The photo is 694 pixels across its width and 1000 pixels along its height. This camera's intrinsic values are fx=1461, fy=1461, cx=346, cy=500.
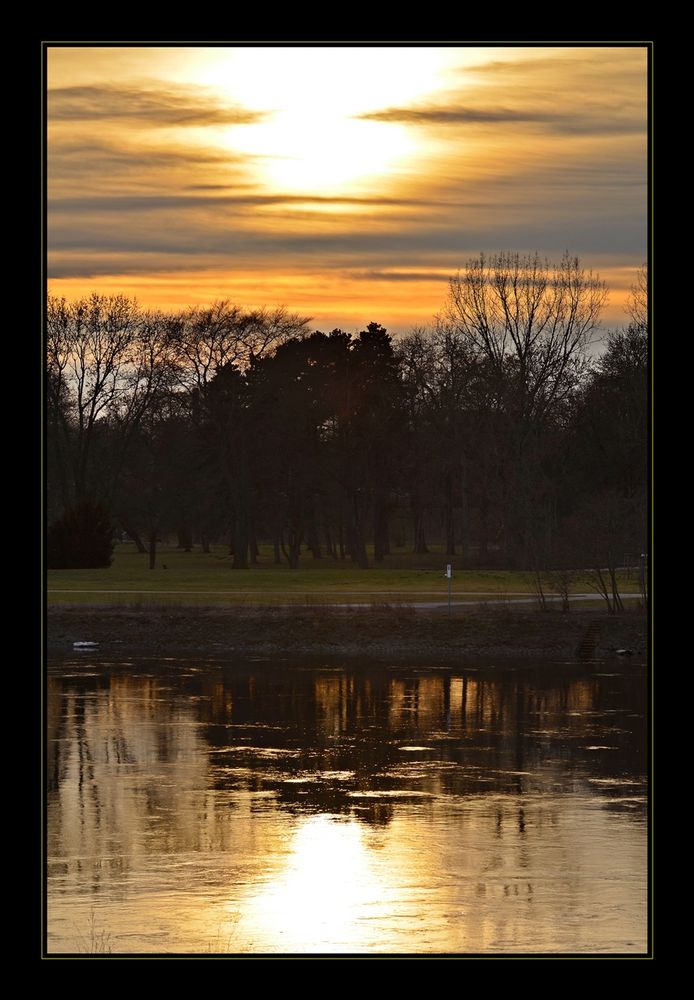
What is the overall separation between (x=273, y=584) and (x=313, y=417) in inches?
829

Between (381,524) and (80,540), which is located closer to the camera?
(80,540)

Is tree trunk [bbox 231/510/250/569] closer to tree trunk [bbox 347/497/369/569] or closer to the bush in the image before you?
tree trunk [bbox 347/497/369/569]

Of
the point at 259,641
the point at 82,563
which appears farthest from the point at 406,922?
the point at 82,563

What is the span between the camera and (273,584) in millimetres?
62281

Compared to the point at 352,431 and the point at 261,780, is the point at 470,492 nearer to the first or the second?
the point at 352,431

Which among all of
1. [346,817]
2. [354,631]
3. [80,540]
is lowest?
[346,817]

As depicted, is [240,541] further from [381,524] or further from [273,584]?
[381,524]

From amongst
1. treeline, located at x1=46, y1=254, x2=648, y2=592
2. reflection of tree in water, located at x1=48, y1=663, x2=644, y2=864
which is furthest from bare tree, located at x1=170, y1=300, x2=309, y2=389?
reflection of tree in water, located at x1=48, y1=663, x2=644, y2=864

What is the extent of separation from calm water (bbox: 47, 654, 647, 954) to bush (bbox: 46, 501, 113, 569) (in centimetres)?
2929

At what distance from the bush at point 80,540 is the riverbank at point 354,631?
58.4 ft

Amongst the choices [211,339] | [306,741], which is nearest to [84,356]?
[211,339]

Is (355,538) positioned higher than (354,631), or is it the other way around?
(355,538)
